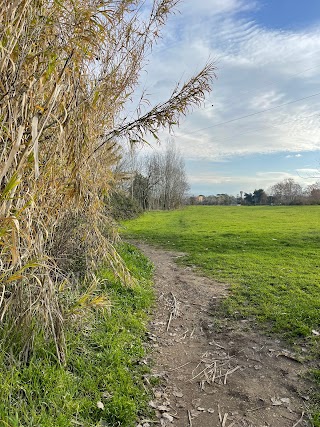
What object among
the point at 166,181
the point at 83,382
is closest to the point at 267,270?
the point at 83,382

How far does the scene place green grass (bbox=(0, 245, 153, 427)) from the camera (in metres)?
2.17

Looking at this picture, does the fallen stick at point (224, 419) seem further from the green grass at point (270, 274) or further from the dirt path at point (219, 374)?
the green grass at point (270, 274)

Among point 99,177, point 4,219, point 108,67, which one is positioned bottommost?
point 4,219

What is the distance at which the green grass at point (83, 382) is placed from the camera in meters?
2.17

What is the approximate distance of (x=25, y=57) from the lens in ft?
6.45

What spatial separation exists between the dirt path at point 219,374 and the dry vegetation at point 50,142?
3.65 feet

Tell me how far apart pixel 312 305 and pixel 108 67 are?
459 centimetres

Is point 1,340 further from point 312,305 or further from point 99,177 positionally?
point 312,305

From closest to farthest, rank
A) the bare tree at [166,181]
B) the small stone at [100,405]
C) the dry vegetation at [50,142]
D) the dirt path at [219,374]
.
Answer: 1. the dry vegetation at [50,142]
2. the small stone at [100,405]
3. the dirt path at [219,374]
4. the bare tree at [166,181]

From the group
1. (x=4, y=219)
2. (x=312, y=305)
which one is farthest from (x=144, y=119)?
(x=312, y=305)

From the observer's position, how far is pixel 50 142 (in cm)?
239

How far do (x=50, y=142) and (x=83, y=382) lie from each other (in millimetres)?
2026

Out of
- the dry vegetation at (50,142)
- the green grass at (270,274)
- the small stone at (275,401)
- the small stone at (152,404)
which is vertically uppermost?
the dry vegetation at (50,142)

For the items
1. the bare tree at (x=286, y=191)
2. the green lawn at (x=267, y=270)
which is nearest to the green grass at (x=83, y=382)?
the green lawn at (x=267, y=270)
